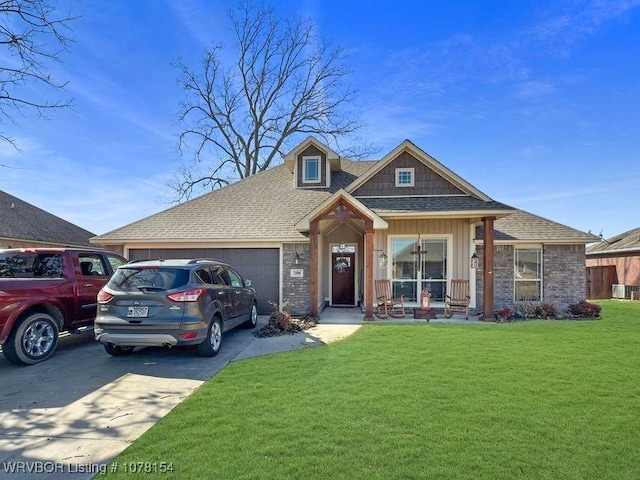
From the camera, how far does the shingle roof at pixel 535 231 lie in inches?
458

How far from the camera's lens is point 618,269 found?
21.2m

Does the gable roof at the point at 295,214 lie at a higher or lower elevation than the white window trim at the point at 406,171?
lower

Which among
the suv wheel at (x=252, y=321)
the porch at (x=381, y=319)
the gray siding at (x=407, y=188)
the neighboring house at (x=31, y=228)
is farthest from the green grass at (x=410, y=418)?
the neighboring house at (x=31, y=228)

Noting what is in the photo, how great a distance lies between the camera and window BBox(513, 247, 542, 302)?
12.0 metres

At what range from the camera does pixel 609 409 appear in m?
4.07

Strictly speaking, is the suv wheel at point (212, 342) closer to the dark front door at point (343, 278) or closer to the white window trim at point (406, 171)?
the dark front door at point (343, 278)

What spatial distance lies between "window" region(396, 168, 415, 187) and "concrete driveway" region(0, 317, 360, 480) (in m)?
6.26

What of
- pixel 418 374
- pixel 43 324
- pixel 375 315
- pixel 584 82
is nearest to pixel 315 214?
pixel 375 315

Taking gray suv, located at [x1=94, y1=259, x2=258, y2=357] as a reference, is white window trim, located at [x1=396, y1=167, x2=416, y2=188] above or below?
above

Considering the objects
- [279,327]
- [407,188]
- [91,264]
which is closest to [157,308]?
[91,264]

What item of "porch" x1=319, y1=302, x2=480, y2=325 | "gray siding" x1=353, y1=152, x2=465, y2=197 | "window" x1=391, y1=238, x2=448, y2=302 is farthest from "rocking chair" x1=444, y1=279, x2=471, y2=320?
"gray siding" x1=353, y1=152, x2=465, y2=197

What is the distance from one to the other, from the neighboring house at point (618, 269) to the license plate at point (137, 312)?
22637 mm

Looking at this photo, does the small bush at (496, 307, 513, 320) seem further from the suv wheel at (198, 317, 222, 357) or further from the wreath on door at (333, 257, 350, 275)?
the suv wheel at (198, 317, 222, 357)

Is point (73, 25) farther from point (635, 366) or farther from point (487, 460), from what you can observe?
point (635, 366)
